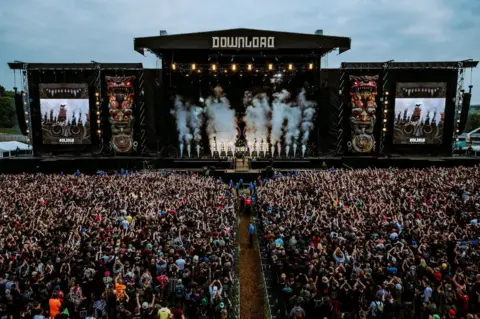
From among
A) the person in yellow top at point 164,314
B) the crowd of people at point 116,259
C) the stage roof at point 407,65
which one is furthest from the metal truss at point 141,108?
the person in yellow top at point 164,314

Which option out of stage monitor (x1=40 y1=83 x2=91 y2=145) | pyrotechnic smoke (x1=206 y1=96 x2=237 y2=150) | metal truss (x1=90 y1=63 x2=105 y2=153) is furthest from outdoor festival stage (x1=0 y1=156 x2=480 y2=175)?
pyrotechnic smoke (x1=206 y1=96 x2=237 y2=150)

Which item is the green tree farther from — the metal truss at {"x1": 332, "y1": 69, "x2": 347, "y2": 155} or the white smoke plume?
the metal truss at {"x1": 332, "y1": 69, "x2": 347, "y2": 155}

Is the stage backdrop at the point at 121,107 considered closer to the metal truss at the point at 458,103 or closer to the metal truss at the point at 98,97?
the metal truss at the point at 98,97

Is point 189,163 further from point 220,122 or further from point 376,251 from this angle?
point 376,251

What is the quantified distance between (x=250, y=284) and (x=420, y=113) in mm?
24535

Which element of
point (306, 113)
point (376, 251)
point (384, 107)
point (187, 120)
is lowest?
point (376, 251)

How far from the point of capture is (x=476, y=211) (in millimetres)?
13109

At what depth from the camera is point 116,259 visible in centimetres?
842

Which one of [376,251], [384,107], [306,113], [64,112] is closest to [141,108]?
[64,112]

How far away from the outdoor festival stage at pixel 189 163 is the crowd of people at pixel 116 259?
1211 centimetres

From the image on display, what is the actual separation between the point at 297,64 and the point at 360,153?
912 cm

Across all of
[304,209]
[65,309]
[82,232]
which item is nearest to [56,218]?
[82,232]

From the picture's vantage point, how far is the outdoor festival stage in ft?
87.0

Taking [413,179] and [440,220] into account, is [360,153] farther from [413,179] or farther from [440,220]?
[440,220]
